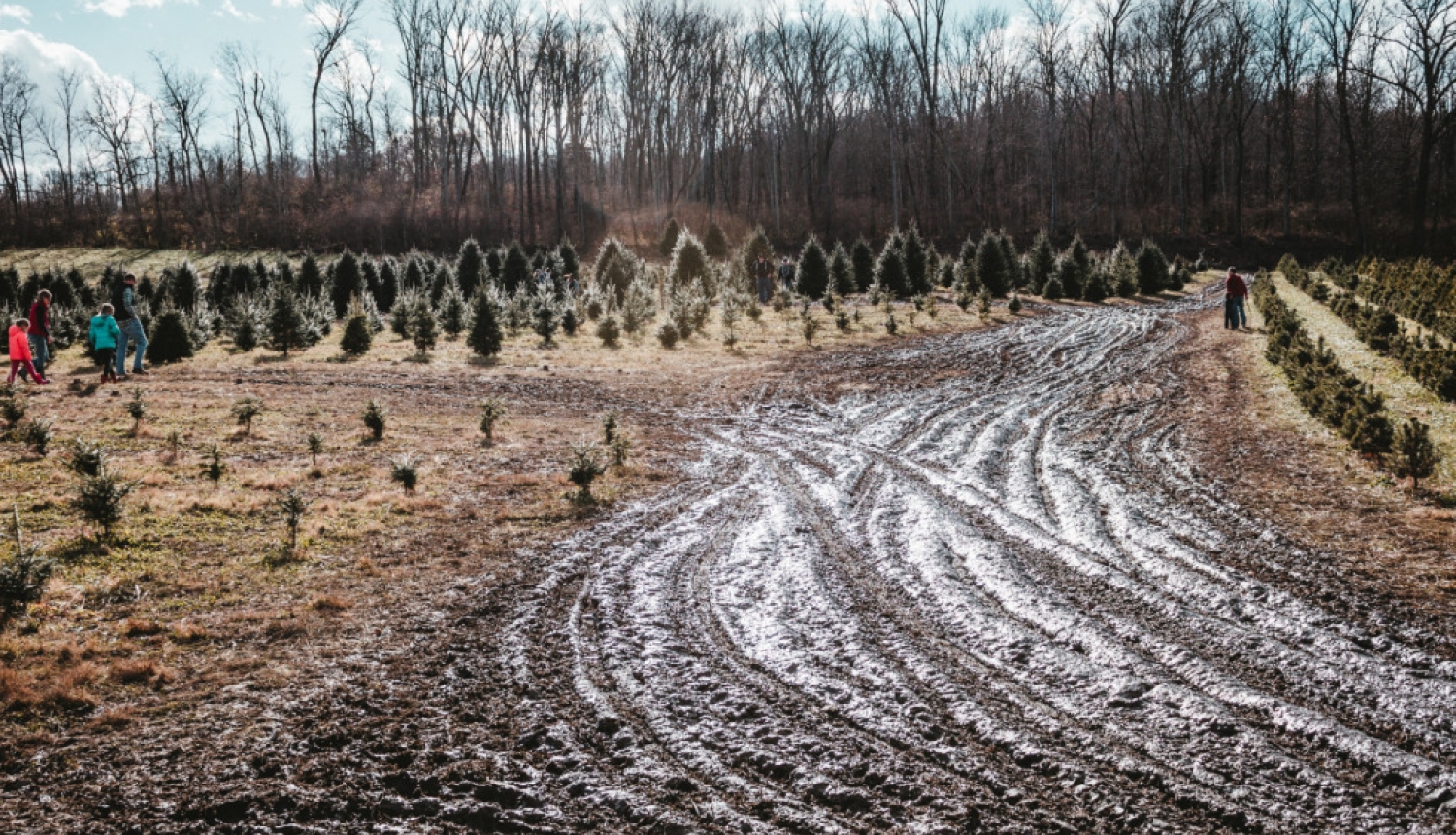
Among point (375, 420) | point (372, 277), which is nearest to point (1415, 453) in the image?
point (375, 420)

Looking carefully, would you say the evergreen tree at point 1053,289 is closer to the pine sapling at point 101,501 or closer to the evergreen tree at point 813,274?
the evergreen tree at point 813,274

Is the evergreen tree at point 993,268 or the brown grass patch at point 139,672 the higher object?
the evergreen tree at point 993,268

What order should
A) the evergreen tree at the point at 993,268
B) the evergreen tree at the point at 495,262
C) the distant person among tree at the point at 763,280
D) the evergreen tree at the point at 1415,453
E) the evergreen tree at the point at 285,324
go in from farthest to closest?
1. the evergreen tree at the point at 495,262
2. the evergreen tree at the point at 993,268
3. the distant person among tree at the point at 763,280
4. the evergreen tree at the point at 285,324
5. the evergreen tree at the point at 1415,453

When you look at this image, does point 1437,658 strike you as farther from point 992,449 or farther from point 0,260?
point 0,260

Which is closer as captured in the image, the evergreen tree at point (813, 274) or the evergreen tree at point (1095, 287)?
the evergreen tree at point (1095, 287)

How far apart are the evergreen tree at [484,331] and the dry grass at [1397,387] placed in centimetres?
1681

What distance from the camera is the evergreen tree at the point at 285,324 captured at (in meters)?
20.8

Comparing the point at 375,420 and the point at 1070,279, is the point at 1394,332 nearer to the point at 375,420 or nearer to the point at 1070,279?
the point at 1070,279

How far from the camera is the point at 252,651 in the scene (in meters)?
5.57

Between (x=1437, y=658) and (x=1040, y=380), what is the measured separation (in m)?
11.8

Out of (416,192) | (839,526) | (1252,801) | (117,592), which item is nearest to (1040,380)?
(839,526)

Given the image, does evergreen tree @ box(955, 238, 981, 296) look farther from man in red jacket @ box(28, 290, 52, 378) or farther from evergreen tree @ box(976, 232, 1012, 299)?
man in red jacket @ box(28, 290, 52, 378)

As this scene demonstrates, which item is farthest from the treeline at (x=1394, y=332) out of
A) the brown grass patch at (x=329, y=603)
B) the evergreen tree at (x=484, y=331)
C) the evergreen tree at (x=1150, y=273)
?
the evergreen tree at (x=484, y=331)

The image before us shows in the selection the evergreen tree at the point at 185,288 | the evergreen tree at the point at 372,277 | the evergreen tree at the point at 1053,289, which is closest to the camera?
the evergreen tree at the point at 185,288
